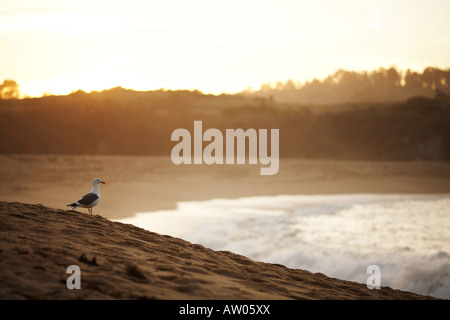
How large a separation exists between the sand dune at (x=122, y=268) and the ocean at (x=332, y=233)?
483cm

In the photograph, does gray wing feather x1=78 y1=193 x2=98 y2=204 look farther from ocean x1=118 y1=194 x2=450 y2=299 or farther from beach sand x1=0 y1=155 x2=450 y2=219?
beach sand x1=0 y1=155 x2=450 y2=219

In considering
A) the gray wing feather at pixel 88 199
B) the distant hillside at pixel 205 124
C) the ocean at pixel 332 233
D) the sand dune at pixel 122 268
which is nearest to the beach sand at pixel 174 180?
the ocean at pixel 332 233

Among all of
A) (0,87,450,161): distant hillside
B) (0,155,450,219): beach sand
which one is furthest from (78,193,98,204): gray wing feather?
(0,87,450,161): distant hillside

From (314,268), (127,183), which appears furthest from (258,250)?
(127,183)

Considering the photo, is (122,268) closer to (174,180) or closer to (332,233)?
(332,233)

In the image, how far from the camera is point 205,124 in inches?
1917

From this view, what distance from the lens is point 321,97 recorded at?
7594 centimetres

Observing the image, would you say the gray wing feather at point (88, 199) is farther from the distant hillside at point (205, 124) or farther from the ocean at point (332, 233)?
the distant hillside at point (205, 124)

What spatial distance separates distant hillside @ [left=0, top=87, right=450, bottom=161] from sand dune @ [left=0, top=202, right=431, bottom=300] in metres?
29.9

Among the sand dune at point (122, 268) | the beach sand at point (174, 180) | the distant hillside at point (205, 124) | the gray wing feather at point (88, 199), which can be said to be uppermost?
the distant hillside at point (205, 124)

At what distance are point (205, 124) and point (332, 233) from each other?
108ft

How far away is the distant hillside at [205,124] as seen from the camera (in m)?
39.6

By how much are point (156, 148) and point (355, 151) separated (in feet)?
51.0

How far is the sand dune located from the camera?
5.08m
